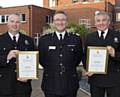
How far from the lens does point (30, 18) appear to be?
158 ft

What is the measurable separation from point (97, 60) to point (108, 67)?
0.21 metres

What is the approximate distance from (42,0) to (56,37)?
195 feet

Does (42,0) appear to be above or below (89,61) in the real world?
above

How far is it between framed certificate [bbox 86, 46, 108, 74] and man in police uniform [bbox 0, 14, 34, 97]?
1007 millimetres

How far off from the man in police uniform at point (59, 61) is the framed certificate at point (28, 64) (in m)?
0.22

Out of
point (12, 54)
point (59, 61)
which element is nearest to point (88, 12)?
point (59, 61)

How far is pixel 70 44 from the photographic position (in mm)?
6898

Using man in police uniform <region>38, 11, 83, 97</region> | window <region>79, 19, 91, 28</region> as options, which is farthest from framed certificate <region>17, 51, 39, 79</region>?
window <region>79, 19, 91, 28</region>

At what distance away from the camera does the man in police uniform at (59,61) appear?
22.3ft

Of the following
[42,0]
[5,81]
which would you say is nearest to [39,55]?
[5,81]

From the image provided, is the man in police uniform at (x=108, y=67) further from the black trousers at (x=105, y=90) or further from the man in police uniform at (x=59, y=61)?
the man in police uniform at (x=59, y=61)

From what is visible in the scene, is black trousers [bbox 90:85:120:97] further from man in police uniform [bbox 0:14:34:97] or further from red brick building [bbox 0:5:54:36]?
red brick building [bbox 0:5:54:36]

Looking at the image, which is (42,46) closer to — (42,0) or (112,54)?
(112,54)

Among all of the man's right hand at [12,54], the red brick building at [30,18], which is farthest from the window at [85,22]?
the man's right hand at [12,54]
